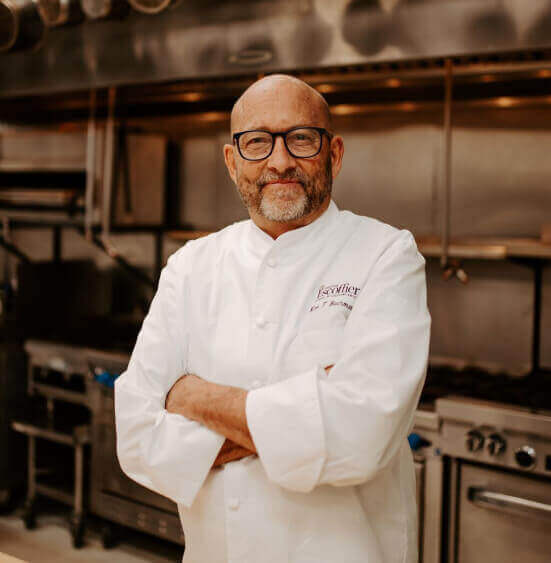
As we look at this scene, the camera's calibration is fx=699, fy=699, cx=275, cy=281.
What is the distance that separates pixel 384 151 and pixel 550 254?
990 millimetres

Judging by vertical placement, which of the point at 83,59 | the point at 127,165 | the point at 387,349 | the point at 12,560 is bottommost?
the point at 12,560

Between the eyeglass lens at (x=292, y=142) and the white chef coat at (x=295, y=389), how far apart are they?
174 mm

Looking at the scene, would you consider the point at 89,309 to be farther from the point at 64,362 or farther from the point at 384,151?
the point at 384,151

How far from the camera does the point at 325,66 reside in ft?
8.82

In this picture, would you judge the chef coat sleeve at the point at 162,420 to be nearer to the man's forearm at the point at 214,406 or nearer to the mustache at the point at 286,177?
the man's forearm at the point at 214,406

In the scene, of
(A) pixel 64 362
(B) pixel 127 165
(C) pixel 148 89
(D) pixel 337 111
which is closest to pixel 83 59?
(C) pixel 148 89

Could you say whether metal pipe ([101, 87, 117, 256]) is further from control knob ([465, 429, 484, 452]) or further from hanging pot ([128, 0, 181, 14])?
control knob ([465, 429, 484, 452])

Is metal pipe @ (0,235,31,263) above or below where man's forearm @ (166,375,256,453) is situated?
above

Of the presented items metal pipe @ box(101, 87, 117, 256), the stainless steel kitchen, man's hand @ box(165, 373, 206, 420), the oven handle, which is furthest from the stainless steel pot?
the oven handle

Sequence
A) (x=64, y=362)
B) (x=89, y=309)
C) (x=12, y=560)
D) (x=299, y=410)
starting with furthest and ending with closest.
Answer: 1. (x=89, y=309)
2. (x=64, y=362)
3. (x=12, y=560)
4. (x=299, y=410)

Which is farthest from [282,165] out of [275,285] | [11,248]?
[11,248]

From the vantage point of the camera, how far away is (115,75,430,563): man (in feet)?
4.15

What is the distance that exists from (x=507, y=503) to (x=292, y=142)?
141cm

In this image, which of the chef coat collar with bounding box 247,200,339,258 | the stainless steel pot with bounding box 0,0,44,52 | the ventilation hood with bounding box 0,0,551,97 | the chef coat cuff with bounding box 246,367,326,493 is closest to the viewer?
the chef coat cuff with bounding box 246,367,326,493
